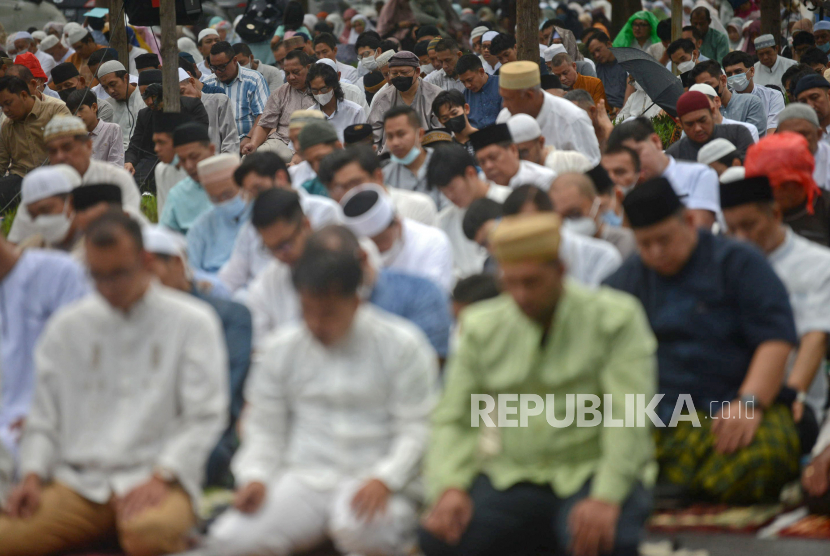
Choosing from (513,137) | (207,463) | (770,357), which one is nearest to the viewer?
(770,357)

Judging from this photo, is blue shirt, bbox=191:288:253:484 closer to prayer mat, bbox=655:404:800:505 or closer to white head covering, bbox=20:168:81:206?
white head covering, bbox=20:168:81:206

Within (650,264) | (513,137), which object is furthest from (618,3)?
(650,264)

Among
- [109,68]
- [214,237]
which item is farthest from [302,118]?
[109,68]

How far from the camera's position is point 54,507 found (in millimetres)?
3443

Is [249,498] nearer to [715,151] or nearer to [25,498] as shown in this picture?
[25,498]

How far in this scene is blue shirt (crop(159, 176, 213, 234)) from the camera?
6.68 metres

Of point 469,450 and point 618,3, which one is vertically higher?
point 469,450

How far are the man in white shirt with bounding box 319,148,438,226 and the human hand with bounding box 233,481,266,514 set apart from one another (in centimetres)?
246

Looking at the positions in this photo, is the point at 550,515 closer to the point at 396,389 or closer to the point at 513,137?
the point at 396,389

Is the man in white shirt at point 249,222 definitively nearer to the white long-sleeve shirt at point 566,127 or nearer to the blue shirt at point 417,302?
the blue shirt at point 417,302

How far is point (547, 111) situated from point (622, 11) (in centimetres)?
972

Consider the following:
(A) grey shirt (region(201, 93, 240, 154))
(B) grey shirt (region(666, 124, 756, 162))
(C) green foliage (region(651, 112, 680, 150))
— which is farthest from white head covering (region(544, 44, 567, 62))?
(B) grey shirt (region(666, 124, 756, 162))

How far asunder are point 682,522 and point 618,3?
46.1 ft

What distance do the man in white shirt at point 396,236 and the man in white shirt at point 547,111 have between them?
97.1 inches
